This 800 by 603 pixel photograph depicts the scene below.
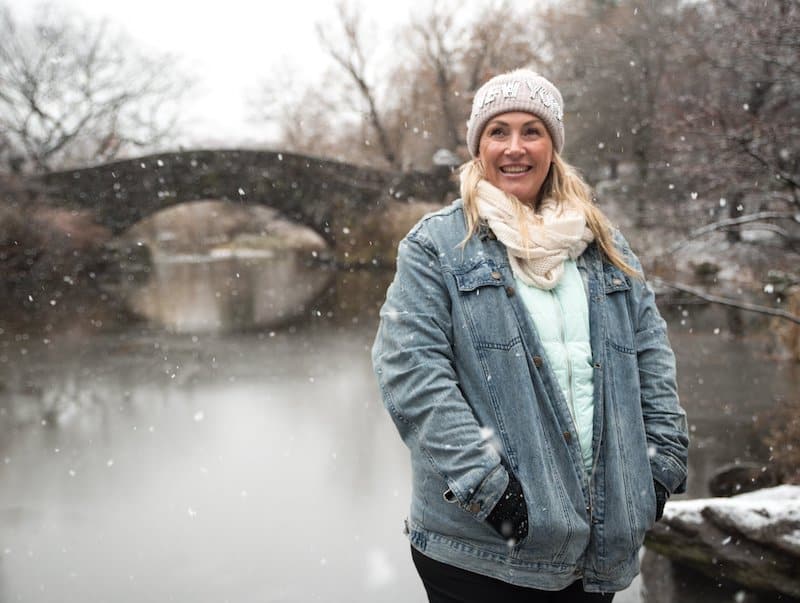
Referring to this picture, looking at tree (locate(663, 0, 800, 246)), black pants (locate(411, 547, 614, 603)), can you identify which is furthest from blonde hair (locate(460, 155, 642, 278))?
tree (locate(663, 0, 800, 246))

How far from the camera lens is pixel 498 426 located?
136 cm

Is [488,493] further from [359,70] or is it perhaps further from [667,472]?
[359,70]

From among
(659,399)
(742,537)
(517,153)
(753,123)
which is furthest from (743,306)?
(517,153)

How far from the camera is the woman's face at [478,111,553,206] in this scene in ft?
5.13

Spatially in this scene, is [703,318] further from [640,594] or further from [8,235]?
[8,235]

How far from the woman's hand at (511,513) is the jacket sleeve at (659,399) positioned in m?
0.36

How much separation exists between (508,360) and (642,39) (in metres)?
16.3

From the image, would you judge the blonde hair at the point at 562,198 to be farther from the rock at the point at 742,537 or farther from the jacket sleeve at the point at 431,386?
the rock at the point at 742,537

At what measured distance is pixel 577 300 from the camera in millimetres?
1479

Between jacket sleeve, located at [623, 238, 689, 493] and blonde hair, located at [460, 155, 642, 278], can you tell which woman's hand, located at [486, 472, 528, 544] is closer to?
jacket sleeve, located at [623, 238, 689, 493]

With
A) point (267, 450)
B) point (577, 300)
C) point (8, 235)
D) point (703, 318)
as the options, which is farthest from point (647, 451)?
point (8, 235)

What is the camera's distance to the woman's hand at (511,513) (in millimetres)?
1288

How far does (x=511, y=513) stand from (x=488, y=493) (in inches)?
2.6

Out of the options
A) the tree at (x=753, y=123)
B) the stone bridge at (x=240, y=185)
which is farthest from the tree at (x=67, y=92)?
the tree at (x=753, y=123)
